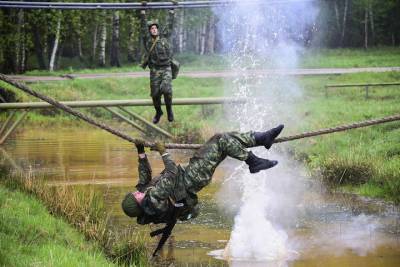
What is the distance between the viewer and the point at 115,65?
120ft

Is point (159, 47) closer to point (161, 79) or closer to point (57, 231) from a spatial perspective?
point (161, 79)

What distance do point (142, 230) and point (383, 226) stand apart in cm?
337

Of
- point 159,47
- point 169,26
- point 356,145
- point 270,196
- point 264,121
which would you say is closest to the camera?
point 169,26

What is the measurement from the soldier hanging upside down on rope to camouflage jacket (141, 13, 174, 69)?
2.66 m

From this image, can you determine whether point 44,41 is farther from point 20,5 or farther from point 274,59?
point 20,5

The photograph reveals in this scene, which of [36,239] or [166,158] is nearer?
[166,158]

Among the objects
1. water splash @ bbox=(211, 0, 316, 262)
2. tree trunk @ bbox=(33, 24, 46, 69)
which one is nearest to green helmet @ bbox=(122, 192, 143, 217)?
water splash @ bbox=(211, 0, 316, 262)

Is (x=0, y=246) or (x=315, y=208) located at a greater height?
(x=0, y=246)

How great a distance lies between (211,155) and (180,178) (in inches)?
14.8

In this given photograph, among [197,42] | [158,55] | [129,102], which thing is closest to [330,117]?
[129,102]

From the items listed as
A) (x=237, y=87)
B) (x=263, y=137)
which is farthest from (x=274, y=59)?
(x=263, y=137)

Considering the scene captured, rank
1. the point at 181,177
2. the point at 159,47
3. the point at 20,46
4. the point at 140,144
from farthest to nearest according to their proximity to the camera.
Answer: the point at 20,46
the point at 159,47
the point at 181,177
the point at 140,144

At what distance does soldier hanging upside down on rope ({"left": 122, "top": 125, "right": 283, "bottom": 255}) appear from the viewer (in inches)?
287

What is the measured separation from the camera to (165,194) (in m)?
7.30
